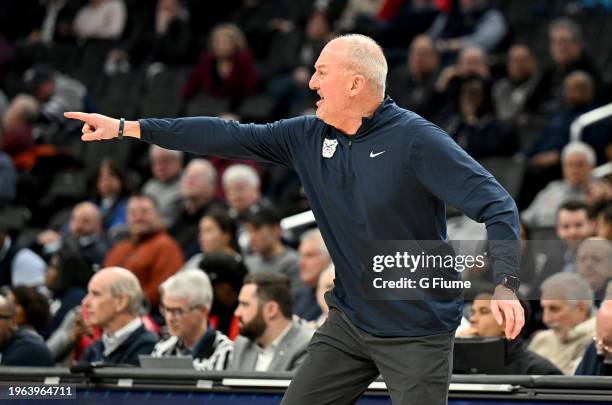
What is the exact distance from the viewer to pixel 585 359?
577cm

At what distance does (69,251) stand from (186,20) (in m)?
5.35

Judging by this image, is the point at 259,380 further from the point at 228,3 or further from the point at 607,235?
the point at 228,3

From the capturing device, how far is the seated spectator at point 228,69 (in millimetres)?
11789

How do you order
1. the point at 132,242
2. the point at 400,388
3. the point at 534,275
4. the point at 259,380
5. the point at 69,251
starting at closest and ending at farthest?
1. the point at 400,388
2. the point at 259,380
3. the point at 534,275
4. the point at 69,251
5. the point at 132,242

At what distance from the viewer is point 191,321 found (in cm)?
673

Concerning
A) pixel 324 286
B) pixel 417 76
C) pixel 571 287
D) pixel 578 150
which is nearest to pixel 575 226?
pixel 578 150

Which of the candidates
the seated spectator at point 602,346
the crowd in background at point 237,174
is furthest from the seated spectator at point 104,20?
the seated spectator at point 602,346

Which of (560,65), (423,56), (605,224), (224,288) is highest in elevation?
(423,56)

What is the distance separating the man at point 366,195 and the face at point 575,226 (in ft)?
12.9

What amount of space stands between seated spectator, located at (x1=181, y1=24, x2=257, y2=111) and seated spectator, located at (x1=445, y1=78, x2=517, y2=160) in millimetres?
2399

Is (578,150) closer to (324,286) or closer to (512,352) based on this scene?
(324,286)

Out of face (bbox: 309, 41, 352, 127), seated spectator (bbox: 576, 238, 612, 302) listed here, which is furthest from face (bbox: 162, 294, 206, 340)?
face (bbox: 309, 41, 352, 127)

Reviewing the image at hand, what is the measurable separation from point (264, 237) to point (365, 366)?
175 inches

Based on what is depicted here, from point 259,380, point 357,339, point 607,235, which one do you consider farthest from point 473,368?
point 607,235
